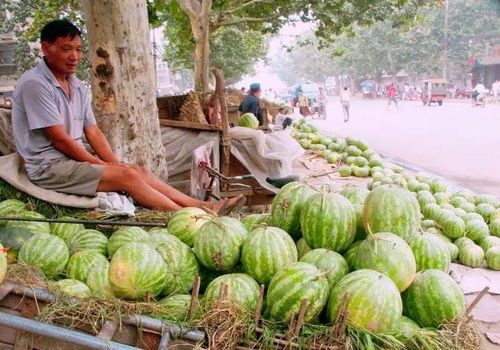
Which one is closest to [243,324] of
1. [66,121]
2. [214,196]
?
[66,121]

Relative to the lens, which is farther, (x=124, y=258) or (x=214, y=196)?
(x=214, y=196)

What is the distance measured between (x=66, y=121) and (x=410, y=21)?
15.3 metres

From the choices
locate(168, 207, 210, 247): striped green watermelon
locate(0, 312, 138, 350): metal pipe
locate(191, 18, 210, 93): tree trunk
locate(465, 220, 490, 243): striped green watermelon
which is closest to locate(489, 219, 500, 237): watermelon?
locate(465, 220, 490, 243): striped green watermelon

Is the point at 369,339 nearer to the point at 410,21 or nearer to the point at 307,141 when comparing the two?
the point at 307,141

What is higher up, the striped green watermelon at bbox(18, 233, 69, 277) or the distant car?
the distant car

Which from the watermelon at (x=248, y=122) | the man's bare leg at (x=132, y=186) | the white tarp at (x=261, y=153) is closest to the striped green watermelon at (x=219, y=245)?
the man's bare leg at (x=132, y=186)

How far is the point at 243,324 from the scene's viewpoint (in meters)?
1.85

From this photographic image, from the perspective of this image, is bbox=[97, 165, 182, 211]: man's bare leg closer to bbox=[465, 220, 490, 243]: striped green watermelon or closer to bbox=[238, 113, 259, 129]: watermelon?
bbox=[465, 220, 490, 243]: striped green watermelon

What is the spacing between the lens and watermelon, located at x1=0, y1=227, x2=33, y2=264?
2.71 metres

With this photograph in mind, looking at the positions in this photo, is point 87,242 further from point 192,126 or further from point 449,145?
point 449,145

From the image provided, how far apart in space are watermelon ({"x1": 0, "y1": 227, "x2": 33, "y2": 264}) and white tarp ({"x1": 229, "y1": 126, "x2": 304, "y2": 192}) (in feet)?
13.9

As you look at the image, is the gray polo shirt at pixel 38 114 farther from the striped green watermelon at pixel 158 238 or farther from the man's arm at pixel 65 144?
the striped green watermelon at pixel 158 238

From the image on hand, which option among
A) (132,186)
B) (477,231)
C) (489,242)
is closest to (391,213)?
(132,186)

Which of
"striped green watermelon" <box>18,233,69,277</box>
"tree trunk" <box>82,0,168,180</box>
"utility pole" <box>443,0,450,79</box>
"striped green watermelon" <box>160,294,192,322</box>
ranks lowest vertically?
"striped green watermelon" <box>160,294,192,322</box>
